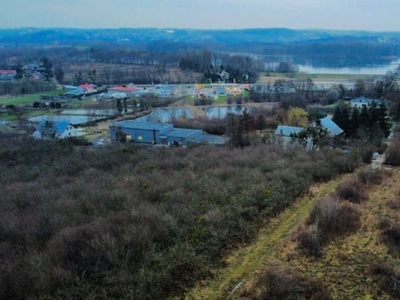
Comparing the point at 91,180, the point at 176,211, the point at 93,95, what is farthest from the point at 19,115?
the point at 176,211

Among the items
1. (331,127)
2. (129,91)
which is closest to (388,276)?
(331,127)

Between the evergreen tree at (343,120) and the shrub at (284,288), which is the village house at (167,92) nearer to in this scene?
the evergreen tree at (343,120)

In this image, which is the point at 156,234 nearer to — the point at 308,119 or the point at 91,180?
the point at 91,180

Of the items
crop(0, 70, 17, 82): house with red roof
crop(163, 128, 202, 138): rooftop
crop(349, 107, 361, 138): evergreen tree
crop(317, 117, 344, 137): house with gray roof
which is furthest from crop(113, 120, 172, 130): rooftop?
crop(0, 70, 17, 82): house with red roof

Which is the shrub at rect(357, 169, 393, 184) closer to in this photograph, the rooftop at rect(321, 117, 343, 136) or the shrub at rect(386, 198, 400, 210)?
the shrub at rect(386, 198, 400, 210)

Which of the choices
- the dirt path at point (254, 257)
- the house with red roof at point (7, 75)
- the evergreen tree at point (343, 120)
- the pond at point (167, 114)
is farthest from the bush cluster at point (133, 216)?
the house with red roof at point (7, 75)
